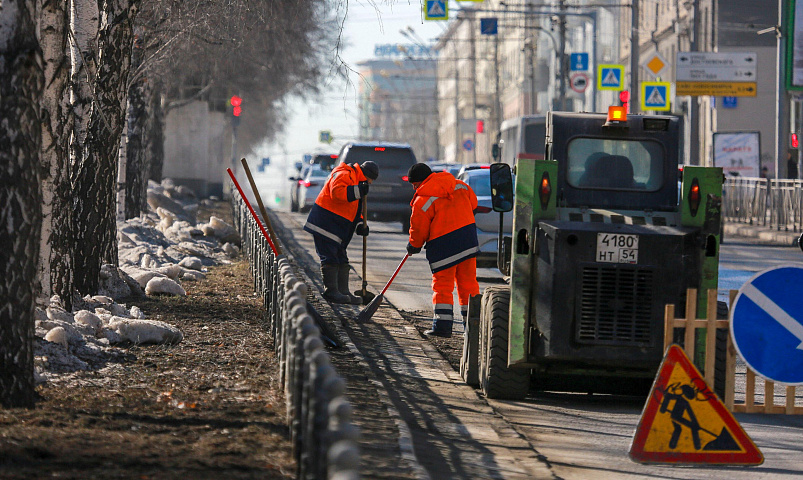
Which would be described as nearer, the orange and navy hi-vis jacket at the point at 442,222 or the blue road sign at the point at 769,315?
the blue road sign at the point at 769,315

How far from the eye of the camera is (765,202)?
2811 cm

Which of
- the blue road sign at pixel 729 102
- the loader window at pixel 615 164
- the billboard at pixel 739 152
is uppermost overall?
the blue road sign at pixel 729 102

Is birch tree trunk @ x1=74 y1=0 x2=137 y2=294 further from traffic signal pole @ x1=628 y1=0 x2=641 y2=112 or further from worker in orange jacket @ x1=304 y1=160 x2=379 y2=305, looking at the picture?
traffic signal pole @ x1=628 y1=0 x2=641 y2=112

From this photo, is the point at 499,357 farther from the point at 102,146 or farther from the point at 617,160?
the point at 102,146

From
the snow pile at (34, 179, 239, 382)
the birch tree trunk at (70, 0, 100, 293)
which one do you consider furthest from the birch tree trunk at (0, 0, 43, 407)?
the birch tree trunk at (70, 0, 100, 293)

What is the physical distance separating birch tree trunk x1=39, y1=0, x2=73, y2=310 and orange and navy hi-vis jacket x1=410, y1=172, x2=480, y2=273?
9.38 feet

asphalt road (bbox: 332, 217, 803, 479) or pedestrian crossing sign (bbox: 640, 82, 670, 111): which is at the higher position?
pedestrian crossing sign (bbox: 640, 82, 670, 111)

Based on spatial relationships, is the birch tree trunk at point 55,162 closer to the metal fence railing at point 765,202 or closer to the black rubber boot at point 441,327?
the black rubber boot at point 441,327

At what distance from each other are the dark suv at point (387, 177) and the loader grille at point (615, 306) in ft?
53.8

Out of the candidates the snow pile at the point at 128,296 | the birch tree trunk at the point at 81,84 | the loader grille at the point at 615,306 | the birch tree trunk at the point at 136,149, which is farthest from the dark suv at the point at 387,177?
the loader grille at the point at 615,306

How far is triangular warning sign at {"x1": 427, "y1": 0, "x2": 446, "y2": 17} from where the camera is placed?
1172 inches

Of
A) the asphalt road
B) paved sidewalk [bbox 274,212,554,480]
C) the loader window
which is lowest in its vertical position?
the asphalt road

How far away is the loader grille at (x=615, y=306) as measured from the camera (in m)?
7.66

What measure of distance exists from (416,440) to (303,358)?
1777mm
